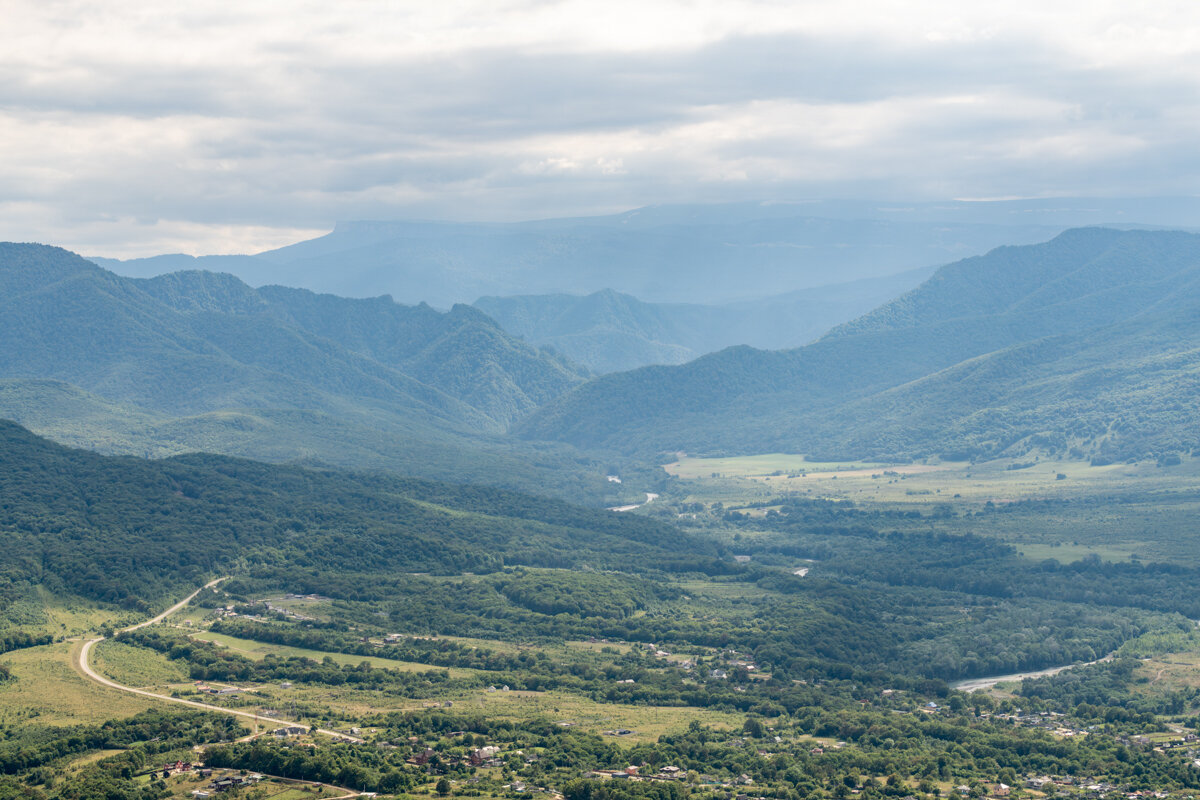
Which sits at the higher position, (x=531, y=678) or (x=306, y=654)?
(x=306, y=654)

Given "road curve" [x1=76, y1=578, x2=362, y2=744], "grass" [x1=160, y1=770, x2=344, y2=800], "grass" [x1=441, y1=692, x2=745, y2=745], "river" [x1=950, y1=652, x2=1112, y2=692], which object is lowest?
"river" [x1=950, y1=652, x2=1112, y2=692]

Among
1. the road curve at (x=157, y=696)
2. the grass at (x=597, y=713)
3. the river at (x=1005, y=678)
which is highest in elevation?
the road curve at (x=157, y=696)

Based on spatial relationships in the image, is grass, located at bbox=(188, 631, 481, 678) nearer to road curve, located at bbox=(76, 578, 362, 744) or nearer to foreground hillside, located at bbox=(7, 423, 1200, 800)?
foreground hillside, located at bbox=(7, 423, 1200, 800)

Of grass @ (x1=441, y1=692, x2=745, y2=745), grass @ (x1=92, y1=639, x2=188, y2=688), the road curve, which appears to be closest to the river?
grass @ (x1=441, y1=692, x2=745, y2=745)

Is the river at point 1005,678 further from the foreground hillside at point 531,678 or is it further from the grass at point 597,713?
the grass at point 597,713

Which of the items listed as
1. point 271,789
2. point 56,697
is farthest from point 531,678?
point 56,697

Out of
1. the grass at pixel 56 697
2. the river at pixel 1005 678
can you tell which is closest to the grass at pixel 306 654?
the grass at pixel 56 697

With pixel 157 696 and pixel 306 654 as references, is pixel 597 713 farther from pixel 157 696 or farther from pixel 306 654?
pixel 157 696

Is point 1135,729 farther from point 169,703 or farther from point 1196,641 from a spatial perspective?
point 169,703
